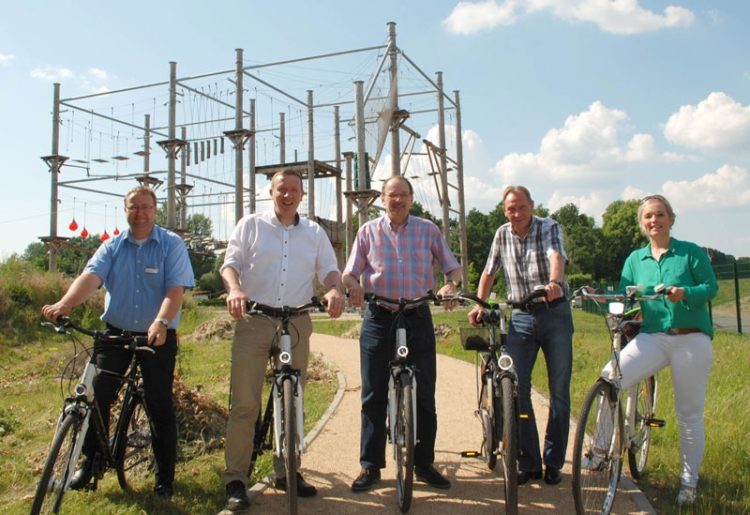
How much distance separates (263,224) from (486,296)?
5.81ft

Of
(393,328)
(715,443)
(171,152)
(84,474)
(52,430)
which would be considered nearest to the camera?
(84,474)

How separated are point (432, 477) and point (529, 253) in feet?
5.73

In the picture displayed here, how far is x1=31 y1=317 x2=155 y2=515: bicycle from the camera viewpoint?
400 centimetres

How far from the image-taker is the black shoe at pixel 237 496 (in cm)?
448

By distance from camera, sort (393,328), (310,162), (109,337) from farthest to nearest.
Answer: (310,162) < (393,328) < (109,337)

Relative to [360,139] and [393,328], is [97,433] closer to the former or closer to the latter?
[393,328]

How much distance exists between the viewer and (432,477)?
16.4 ft

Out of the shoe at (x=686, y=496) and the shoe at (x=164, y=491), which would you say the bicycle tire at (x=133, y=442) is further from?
the shoe at (x=686, y=496)

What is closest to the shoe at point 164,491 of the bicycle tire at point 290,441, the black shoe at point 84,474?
the black shoe at point 84,474

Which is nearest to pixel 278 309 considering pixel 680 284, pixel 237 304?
pixel 237 304

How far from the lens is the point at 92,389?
428 cm

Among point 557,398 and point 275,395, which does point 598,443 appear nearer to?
point 557,398

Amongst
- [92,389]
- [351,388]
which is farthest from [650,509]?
[351,388]

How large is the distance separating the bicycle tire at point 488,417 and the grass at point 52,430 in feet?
5.90
